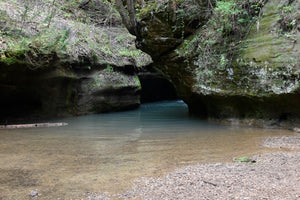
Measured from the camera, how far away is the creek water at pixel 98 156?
2.63m

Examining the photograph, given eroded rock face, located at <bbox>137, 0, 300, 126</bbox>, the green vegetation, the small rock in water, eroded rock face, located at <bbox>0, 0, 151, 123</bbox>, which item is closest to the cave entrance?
eroded rock face, located at <bbox>0, 0, 151, 123</bbox>

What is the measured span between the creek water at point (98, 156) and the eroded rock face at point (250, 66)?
1018mm

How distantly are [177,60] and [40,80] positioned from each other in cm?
512

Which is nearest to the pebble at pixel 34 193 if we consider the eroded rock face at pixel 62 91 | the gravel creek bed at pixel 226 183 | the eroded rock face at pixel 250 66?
the gravel creek bed at pixel 226 183

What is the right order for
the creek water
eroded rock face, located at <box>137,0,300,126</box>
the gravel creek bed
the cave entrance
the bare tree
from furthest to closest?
the cave entrance → the bare tree → eroded rock face, located at <box>137,0,300,126</box> → the creek water → the gravel creek bed

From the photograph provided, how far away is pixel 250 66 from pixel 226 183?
4.61 metres

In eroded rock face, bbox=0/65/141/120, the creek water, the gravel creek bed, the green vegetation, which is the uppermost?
the green vegetation

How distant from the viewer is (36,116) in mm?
9656

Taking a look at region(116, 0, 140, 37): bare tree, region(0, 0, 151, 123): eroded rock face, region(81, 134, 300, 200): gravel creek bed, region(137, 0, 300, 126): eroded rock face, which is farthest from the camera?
region(0, 0, 151, 123): eroded rock face

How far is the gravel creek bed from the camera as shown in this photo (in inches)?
89.5

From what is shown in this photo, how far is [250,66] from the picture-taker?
6371 mm

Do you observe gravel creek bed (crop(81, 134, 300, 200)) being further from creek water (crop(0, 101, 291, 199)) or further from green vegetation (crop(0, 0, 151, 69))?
green vegetation (crop(0, 0, 151, 69))

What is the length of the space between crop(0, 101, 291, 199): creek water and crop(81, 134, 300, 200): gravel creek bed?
234 mm

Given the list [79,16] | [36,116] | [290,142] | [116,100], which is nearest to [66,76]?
[36,116]
